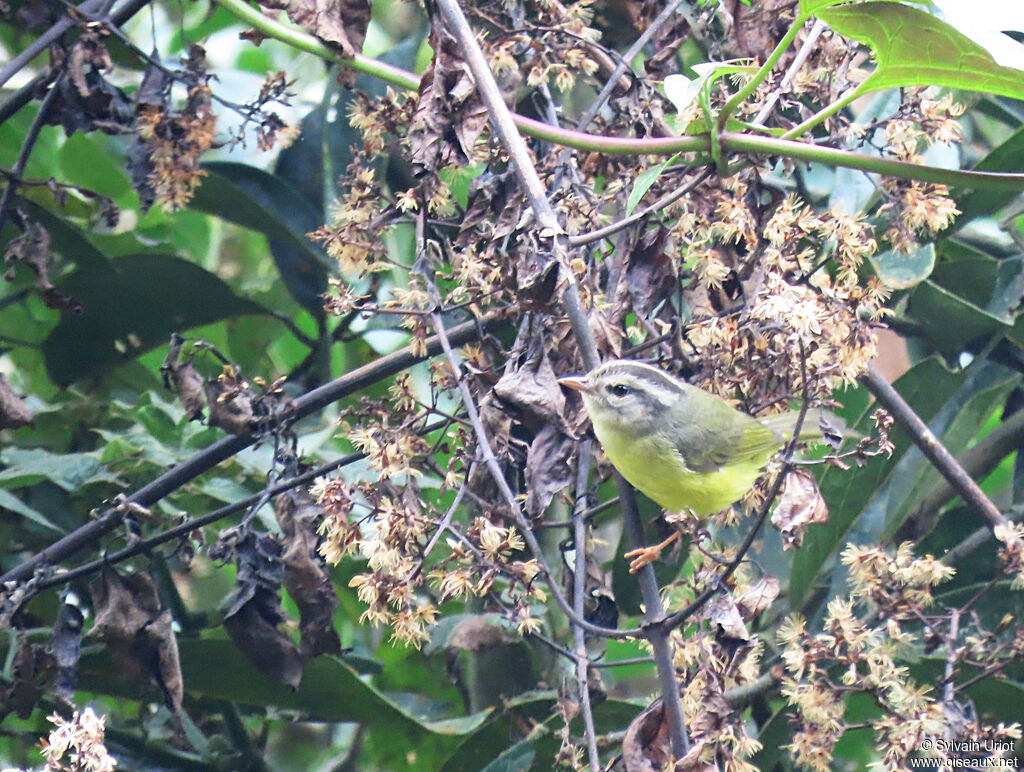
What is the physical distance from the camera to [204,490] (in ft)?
6.40

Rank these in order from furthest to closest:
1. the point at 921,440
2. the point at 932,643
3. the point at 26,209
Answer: the point at 26,209 → the point at 932,643 → the point at 921,440

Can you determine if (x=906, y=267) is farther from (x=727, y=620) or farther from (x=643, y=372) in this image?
(x=727, y=620)

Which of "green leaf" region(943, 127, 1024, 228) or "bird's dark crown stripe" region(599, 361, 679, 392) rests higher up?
"green leaf" region(943, 127, 1024, 228)

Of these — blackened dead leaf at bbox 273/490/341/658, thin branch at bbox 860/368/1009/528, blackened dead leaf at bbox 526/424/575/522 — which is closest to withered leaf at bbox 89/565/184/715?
blackened dead leaf at bbox 273/490/341/658

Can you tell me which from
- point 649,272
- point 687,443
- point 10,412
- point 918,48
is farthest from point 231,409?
point 918,48

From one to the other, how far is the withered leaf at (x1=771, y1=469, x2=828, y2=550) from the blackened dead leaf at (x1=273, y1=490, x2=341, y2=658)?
2.10ft

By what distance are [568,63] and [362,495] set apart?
30.9 inches

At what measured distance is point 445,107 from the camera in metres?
1.47

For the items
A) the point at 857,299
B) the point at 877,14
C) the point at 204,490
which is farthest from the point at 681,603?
the point at 877,14

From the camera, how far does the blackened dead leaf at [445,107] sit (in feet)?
4.76

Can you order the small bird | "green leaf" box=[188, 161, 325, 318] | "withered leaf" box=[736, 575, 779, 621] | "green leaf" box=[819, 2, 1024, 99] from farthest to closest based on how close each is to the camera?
1. "green leaf" box=[188, 161, 325, 318]
2. the small bird
3. "withered leaf" box=[736, 575, 779, 621]
4. "green leaf" box=[819, 2, 1024, 99]

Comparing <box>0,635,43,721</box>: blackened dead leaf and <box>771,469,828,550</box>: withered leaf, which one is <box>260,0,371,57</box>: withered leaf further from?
<box>0,635,43,721</box>: blackened dead leaf

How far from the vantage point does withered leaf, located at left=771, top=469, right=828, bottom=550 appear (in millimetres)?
1371

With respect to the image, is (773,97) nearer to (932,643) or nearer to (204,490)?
(932,643)
